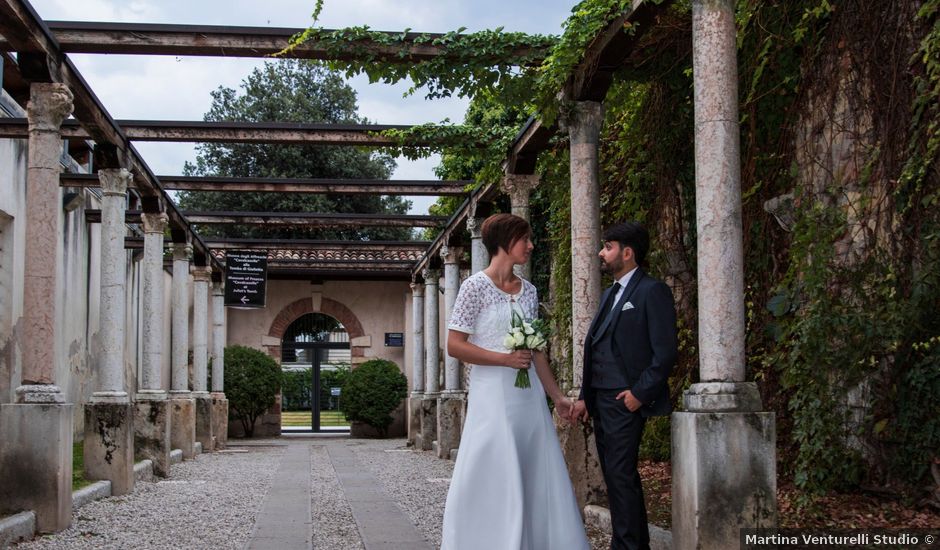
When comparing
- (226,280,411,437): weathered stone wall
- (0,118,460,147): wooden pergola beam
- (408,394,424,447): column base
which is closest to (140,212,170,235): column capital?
(0,118,460,147): wooden pergola beam

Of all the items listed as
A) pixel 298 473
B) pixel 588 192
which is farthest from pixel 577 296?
pixel 298 473

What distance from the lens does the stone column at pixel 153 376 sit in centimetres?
1194

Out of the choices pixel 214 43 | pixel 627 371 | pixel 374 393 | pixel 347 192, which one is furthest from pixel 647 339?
pixel 374 393

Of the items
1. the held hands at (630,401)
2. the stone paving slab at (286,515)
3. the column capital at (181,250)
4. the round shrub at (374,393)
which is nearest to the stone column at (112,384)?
the stone paving slab at (286,515)

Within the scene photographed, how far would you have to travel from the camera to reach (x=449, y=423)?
1536 cm

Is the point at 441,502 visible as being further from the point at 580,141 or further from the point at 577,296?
the point at 580,141

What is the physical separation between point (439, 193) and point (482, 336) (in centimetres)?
942

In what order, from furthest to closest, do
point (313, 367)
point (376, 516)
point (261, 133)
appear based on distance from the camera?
point (313, 367)
point (261, 133)
point (376, 516)

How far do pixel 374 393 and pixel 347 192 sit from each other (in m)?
8.92

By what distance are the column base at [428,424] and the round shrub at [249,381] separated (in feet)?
17.9

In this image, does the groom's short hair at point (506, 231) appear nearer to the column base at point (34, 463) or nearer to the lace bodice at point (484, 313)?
the lace bodice at point (484, 313)

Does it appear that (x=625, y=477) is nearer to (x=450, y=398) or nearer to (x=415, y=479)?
(x=415, y=479)

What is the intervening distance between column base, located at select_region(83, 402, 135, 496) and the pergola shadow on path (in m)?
0.01

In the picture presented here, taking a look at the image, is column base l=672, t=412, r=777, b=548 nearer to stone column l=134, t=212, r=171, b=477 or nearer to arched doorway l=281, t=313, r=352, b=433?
stone column l=134, t=212, r=171, b=477
